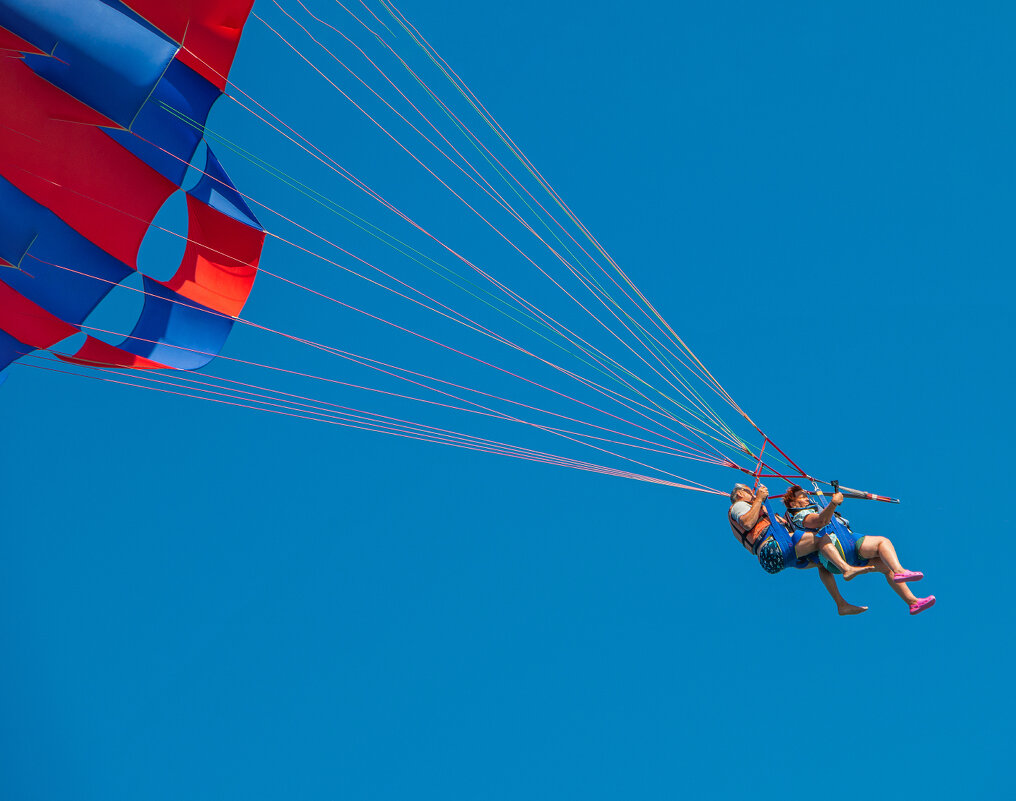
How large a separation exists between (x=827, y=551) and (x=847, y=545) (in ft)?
0.53

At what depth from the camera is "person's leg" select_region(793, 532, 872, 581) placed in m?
9.56

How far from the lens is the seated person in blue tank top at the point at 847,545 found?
933 cm

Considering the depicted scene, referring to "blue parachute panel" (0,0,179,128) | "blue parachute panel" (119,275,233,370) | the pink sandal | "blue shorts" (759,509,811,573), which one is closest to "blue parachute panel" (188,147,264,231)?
"blue parachute panel" (119,275,233,370)

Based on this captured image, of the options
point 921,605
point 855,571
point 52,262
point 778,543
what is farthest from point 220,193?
point 921,605

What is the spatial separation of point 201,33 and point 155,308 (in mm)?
2393

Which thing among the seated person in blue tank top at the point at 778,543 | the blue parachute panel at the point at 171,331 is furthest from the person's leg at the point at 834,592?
the blue parachute panel at the point at 171,331

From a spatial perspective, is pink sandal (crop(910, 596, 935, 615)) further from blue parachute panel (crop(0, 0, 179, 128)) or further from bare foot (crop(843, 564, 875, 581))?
blue parachute panel (crop(0, 0, 179, 128))

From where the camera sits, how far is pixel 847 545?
31.6 ft

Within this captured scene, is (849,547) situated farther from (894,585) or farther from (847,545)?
(894,585)

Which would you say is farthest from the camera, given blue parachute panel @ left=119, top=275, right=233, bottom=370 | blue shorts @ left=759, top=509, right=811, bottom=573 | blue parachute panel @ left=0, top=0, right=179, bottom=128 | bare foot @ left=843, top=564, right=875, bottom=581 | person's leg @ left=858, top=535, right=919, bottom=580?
blue parachute panel @ left=119, top=275, right=233, bottom=370

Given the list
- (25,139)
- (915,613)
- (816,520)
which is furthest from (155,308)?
(915,613)

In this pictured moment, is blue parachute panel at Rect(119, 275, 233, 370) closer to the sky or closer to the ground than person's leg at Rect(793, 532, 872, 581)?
closer to the ground

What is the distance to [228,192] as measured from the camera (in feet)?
35.3

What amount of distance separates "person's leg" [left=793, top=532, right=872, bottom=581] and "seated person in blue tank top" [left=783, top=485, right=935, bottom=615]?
0.03 ft
